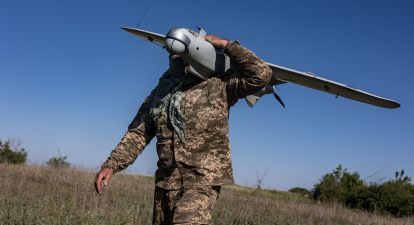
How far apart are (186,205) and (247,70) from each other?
1284 millimetres

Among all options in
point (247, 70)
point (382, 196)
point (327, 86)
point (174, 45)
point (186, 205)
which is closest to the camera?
point (186, 205)

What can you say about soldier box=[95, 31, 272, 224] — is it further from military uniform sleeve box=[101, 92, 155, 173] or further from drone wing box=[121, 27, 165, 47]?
drone wing box=[121, 27, 165, 47]

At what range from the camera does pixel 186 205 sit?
7.59ft

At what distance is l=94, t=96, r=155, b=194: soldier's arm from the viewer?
117 inches

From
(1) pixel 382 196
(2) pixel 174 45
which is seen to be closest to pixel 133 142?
(2) pixel 174 45

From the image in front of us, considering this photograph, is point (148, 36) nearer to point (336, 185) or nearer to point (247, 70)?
point (247, 70)

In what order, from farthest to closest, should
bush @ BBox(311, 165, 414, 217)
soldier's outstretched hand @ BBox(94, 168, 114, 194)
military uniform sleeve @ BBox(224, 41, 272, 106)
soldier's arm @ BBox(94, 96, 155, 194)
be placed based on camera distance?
bush @ BBox(311, 165, 414, 217) → soldier's arm @ BBox(94, 96, 155, 194) → soldier's outstretched hand @ BBox(94, 168, 114, 194) → military uniform sleeve @ BBox(224, 41, 272, 106)

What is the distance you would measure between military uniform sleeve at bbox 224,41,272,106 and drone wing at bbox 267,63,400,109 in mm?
652

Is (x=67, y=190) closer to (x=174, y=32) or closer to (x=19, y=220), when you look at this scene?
(x=19, y=220)

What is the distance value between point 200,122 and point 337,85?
177cm

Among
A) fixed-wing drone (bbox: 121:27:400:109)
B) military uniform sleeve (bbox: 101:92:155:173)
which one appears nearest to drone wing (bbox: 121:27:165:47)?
fixed-wing drone (bbox: 121:27:400:109)

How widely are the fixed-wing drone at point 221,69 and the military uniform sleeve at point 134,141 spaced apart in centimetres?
86

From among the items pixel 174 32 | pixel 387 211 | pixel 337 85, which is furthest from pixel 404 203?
pixel 174 32

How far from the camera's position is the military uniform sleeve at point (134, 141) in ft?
9.82
